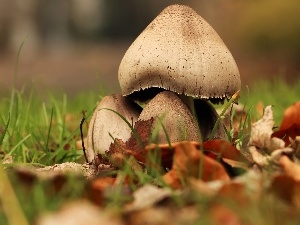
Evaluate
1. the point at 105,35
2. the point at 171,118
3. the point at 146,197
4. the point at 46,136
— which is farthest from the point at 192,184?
the point at 105,35

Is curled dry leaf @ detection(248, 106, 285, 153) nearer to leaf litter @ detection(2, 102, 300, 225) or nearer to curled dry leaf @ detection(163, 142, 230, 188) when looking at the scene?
leaf litter @ detection(2, 102, 300, 225)

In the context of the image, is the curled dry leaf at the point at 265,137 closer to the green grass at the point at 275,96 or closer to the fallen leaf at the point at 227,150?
the fallen leaf at the point at 227,150

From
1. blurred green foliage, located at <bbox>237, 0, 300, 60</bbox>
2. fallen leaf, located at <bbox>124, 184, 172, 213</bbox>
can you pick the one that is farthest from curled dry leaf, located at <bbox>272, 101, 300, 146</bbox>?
blurred green foliage, located at <bbox>237, 0, 300, 60</bbox>

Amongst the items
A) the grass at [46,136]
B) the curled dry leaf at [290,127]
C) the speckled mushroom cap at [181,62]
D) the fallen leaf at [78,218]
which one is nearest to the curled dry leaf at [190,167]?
the grass at [46,136]

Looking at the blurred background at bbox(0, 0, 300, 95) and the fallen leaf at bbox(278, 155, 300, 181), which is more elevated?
the fallen leaf at bbox(278, 155, 300, 181)

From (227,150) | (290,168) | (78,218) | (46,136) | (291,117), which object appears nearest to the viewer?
(78,218)

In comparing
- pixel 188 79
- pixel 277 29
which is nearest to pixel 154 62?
pixel 188 79

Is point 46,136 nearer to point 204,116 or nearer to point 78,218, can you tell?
point 204,116
